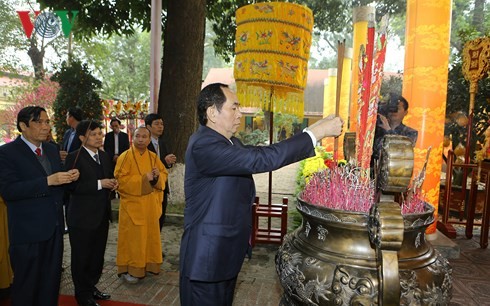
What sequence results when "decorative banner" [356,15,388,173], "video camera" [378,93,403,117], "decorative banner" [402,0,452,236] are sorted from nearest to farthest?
"decorative banner" [356,15,388,173] < "video camera" [378,93,403,117] < "decorative banner" [402,0,452,236]

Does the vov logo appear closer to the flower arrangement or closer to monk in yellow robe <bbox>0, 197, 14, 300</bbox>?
monk in yellow robe <bbox>0, 197, 14, 300</bbox>

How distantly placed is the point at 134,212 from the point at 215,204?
1.94 meters

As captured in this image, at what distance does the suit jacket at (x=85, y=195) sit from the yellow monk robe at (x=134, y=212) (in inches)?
17.8

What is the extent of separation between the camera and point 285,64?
172 inches

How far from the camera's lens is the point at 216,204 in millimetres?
1892

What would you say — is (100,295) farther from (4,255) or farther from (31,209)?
(31,209)

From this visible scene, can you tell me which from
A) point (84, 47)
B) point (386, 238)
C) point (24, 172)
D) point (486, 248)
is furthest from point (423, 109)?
point (84, 47)

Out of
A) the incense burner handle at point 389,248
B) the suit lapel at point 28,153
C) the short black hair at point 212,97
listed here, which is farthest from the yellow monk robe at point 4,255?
the incense burner handle at point 389,248

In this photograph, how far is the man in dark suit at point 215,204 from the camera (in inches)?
72.2

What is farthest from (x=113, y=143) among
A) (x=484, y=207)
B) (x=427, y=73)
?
(x=484, y=207)

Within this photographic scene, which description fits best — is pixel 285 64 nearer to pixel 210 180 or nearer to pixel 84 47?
pixel 210 180

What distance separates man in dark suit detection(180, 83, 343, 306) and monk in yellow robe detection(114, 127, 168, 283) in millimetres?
1667

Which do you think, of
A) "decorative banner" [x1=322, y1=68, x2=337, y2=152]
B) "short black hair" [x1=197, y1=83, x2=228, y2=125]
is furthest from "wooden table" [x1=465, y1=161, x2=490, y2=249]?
"decorative banner" [x1=322, y1=68, x2=337, y2=152]

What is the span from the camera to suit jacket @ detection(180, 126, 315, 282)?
1.78m
